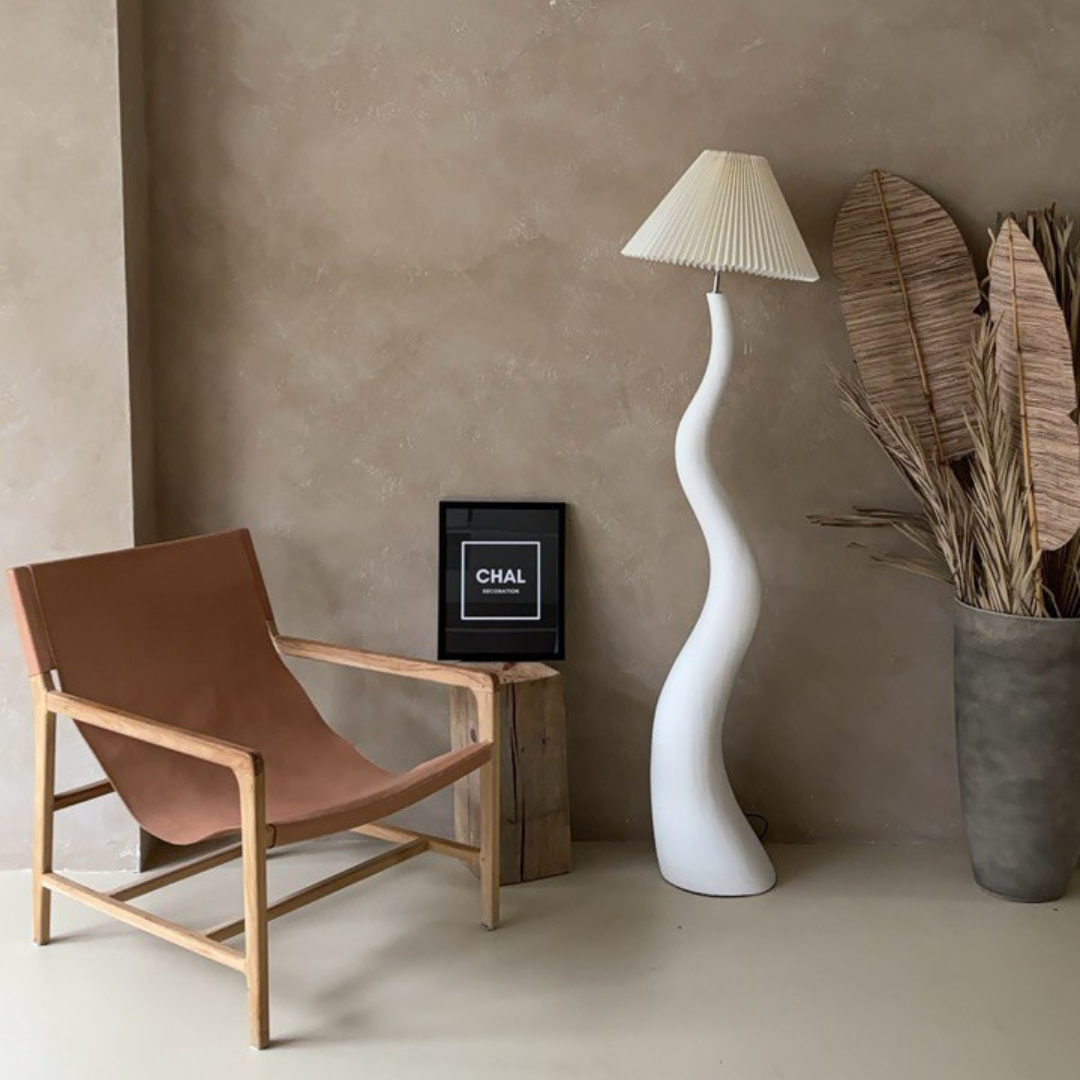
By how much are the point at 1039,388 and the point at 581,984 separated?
5.37ft

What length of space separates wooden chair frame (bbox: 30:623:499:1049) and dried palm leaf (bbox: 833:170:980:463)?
48.7 inches

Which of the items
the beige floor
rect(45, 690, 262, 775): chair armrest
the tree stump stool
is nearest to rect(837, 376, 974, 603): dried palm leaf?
the beige floor

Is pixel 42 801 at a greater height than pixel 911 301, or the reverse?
pixel 911 301

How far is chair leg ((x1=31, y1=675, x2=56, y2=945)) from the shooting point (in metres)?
2.82

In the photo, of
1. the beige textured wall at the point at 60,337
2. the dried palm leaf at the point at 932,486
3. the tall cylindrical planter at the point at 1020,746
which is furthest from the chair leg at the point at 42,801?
the tall cylindrical planter at the point at 1020,746

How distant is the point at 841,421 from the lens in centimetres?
341

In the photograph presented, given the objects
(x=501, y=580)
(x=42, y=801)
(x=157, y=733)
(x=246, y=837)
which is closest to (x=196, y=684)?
(x=42, y=801)

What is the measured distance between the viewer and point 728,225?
2998mm

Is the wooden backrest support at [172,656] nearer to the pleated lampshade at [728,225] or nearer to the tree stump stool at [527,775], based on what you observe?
the tree stump stool at [527,775]

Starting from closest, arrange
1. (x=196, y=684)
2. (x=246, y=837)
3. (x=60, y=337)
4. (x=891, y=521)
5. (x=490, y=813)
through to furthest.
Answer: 1. (x=246, y=837)
2. (x=490, y=813)
3. (x=196, y=684)
4. (x=60, y=337)
5. (x=891, y=521)

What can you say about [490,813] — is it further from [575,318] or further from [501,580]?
[575,318]

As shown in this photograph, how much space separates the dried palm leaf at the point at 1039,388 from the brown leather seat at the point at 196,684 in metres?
1.36

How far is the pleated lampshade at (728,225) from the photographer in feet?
9.78

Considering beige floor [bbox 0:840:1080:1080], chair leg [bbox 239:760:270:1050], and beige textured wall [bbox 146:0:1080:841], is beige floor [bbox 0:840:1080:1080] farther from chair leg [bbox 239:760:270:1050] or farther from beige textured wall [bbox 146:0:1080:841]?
beige textured wall [bbox 146:0:1080:841]
